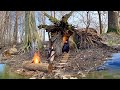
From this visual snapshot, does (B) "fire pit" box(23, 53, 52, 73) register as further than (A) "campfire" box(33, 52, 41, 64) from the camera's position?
No

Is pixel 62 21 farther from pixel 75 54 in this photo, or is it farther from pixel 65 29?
pixel 75 54

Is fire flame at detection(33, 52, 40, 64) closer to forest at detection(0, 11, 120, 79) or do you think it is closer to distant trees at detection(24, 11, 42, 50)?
forest at detection(0, 11, 120, 79)

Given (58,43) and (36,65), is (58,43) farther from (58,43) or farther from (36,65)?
(36,65)

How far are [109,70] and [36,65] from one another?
1138 mm

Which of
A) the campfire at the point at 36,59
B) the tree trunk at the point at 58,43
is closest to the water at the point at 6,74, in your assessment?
the campfire at the point at 36,59

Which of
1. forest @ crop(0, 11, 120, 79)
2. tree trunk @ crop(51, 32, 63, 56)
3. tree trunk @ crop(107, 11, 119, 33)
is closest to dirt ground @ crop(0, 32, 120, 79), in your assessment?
forest @ crop(0, 11, 120, 79)

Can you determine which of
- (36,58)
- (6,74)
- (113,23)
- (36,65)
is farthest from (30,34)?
(113,23)

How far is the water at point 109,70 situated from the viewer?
5.62m

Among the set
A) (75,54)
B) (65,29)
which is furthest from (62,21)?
(75,54)

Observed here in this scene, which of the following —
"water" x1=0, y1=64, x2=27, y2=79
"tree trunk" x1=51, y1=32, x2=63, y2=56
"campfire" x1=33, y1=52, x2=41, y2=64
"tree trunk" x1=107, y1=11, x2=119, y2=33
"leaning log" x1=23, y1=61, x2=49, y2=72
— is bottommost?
"water" x1=0, y1=64, x2=27, y2=79

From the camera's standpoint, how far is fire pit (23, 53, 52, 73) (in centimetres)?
579

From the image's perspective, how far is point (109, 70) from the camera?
5.74 meters
